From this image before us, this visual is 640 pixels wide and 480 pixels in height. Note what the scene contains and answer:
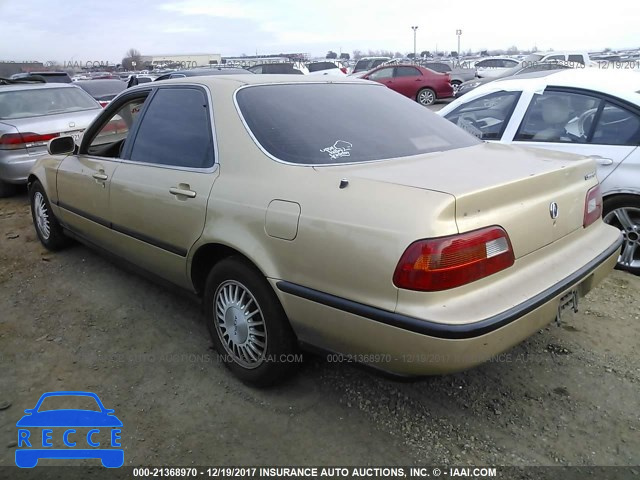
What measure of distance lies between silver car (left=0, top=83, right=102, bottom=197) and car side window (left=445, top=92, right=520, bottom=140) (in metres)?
4.47

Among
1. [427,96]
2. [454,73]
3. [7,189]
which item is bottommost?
[7,189]

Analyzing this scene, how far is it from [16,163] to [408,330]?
6506mm

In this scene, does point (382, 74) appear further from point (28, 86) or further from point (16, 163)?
point (16, 163)

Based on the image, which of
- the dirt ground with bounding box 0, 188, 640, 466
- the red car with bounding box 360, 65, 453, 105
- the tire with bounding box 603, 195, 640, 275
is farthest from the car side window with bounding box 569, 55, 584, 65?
the dirt ground with bounding box 0, 188, 640, 466

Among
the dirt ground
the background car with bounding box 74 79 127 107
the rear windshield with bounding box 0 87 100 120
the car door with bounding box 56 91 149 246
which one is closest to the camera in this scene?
the dirt ground

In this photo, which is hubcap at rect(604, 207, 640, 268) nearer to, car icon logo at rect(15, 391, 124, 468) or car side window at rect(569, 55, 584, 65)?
car icon logo at rect(15, 391, 124, 468)

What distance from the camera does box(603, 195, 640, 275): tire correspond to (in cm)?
379

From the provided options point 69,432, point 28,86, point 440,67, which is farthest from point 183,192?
point 440,67

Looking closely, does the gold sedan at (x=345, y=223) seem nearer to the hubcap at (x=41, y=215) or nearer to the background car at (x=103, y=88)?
the hubcap at (x=41, y=215)

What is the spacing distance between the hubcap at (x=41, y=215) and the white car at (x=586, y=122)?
4.05m

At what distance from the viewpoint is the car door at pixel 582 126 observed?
3.84m

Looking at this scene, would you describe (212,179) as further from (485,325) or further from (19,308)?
(19,308)

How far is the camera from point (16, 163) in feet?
21.9

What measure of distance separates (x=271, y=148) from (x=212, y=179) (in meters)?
0.40
